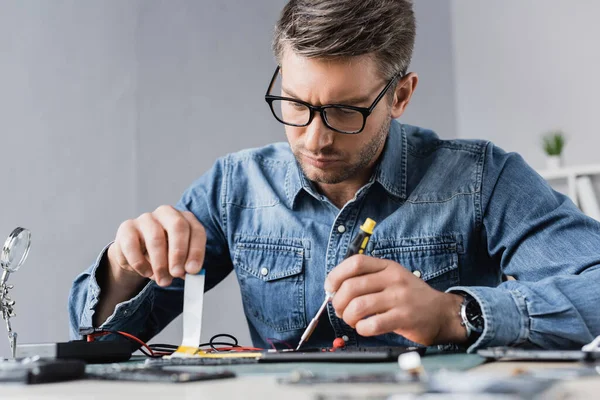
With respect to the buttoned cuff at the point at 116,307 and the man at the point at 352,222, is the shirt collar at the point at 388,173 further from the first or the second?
the buttoned cuff at the point at 116,307

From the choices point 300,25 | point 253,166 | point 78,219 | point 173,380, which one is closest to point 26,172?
point 78,219

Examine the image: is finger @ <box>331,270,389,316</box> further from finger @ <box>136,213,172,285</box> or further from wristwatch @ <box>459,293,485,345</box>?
finger @ <box>136,213,172,285</box>

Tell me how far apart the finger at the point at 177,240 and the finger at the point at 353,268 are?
24 centimetres

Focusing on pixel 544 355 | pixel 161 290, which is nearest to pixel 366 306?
pixel 544 355

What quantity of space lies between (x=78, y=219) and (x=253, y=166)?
76 cm

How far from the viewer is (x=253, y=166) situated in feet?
5.33

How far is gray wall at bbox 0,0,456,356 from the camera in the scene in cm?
199

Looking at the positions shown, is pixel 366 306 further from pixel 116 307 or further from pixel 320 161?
pixel 116 307

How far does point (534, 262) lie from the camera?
1323 mm

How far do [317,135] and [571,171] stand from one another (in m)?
2.29

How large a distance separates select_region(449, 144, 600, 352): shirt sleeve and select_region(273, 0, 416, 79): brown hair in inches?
11.5

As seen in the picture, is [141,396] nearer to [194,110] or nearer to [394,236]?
[394,236]

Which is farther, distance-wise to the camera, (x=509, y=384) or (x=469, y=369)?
(x=469, y=369)

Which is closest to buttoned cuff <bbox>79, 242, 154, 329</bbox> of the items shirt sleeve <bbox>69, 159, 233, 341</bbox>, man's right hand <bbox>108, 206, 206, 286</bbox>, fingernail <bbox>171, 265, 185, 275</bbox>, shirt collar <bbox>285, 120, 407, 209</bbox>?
shirt sleeve <bbox>69, 159, 233, 341</bbox>
